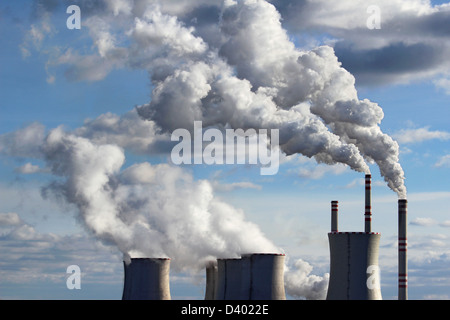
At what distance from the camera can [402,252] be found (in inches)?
2183

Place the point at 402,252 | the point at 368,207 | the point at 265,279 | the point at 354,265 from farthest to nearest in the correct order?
the point at 368,207, the point at 402,252, the point at 265,279, the point at 354,265

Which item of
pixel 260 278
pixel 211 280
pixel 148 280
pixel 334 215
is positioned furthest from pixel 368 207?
pixel 148 280

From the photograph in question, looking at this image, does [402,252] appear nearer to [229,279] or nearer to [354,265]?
[354,265]

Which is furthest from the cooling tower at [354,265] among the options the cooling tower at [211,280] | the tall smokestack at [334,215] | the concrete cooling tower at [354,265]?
the cooling tower at [211,280]

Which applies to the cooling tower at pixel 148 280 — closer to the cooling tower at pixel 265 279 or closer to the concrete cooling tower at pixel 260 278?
the concrete cooling tower at pixel 260 278

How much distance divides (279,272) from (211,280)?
13437 millimetres

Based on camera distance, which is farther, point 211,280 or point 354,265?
point 211,280

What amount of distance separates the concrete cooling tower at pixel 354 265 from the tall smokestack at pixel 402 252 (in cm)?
484

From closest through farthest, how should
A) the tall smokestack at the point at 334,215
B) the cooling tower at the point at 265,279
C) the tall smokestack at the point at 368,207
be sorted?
the cooling tower at the point at 265,279, the tall smokestack at the point at 368,207, the tall smokestack at the point at 334,215

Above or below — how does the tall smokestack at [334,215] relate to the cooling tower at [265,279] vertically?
above

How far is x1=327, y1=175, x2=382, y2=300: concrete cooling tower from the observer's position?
49781mm

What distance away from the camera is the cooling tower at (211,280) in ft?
212
